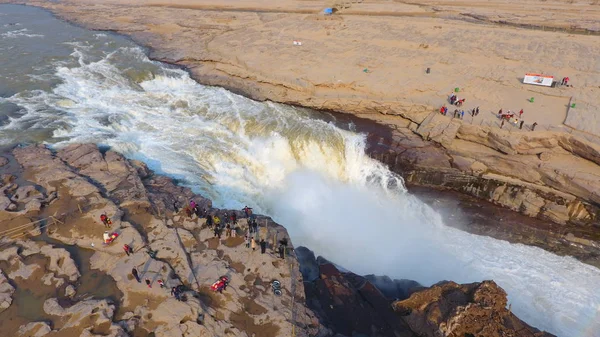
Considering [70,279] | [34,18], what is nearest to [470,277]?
[70,279]

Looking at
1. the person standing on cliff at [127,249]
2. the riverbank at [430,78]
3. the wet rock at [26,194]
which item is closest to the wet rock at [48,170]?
the wet rock at [26,194]

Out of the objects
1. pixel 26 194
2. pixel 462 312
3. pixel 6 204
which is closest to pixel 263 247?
pixel 462 312

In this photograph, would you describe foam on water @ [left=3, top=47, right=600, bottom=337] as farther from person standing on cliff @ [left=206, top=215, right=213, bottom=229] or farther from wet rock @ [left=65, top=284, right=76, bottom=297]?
wet rock @ [left=65, top=284, right=76, bottom=297]

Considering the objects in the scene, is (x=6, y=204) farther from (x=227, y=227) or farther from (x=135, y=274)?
(x=227, y=227)

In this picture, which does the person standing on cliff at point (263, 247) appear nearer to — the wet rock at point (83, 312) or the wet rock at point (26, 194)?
the wet rock at point (83, 312)

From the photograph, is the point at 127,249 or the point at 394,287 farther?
the point at 394,287
